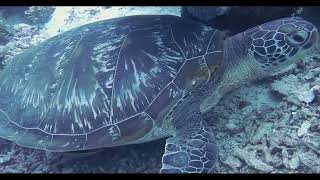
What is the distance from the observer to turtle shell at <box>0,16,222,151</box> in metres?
2.37

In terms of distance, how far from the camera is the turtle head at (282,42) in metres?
2.61

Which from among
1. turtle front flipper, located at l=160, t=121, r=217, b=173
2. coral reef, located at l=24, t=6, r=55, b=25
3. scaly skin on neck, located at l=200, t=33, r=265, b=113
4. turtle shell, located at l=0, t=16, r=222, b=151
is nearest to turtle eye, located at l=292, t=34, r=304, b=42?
scaly skin on neck, located at l=200, t=33, r=265, b=113

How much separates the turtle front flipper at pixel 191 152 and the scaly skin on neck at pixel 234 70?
13.8 inches

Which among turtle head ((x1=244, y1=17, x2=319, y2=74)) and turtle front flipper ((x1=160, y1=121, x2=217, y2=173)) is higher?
turtle head ((x1=244, y1=17, x2=319, y2=74))

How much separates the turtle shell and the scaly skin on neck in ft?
0.55

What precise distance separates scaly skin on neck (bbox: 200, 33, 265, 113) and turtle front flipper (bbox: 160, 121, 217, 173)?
35 centimetres

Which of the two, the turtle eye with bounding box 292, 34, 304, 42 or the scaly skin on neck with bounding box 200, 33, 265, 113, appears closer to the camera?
the turtle eye with bounding box 292, 34, 304, 42

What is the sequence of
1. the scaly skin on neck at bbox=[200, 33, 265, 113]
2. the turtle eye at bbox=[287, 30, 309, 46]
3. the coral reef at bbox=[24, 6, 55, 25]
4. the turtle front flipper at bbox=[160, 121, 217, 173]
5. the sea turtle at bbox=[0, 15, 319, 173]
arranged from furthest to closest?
the coral reef at bbox=[24, 6, 55, 25]
the scaly skin on neck at bbox=[200, 33, 265, 113]
the turtle eye at bbox=[287, 30, 309, 46]
the sea turtle at bbox=[0, 15, 319, 173]
the turtle front flipper at bbox=[160, 121, 217, 173]

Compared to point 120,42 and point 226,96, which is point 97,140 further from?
point 226,96

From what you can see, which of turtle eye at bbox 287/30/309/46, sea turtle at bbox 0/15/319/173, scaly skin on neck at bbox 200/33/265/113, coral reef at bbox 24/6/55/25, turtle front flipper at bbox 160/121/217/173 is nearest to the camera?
turtle front flipper at bbox 160/121/217/173

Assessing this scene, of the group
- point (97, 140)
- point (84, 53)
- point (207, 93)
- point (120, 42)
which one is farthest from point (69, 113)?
point (207, 93)

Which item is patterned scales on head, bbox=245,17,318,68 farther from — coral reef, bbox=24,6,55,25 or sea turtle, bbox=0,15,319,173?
coral reef, bbox=24,6,55,25

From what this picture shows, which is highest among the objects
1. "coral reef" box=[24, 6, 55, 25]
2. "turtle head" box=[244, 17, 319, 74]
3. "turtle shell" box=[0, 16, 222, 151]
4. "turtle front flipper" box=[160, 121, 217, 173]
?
"turtle head" box=[244, 17, 319, 74]

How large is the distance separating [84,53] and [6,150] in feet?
3.88
